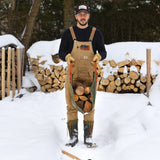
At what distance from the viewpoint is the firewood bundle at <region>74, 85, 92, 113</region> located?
10.3 feet

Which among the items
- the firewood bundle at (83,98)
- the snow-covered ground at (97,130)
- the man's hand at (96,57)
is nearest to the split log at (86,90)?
the firewood bundle at (83,98)

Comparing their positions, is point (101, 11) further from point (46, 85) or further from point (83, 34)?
point (83, 34)

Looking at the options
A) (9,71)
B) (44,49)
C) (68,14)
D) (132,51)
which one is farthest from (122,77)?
(68,14)

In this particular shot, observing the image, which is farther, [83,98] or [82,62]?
[83,98]

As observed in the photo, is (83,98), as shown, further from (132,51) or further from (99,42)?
(132,51)

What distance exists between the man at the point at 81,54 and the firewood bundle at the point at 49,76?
10.2 ft

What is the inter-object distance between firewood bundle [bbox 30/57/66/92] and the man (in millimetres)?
3115

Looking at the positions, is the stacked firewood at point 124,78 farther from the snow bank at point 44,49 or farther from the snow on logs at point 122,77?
the snow bank at point 44,49

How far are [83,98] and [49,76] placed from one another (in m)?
3.55

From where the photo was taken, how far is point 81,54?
303 cm

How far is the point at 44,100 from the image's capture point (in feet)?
18.9

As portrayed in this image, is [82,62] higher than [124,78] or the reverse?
higher

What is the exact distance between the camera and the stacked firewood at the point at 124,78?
542 cm

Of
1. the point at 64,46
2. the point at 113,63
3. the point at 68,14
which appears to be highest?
the point at 68,14
